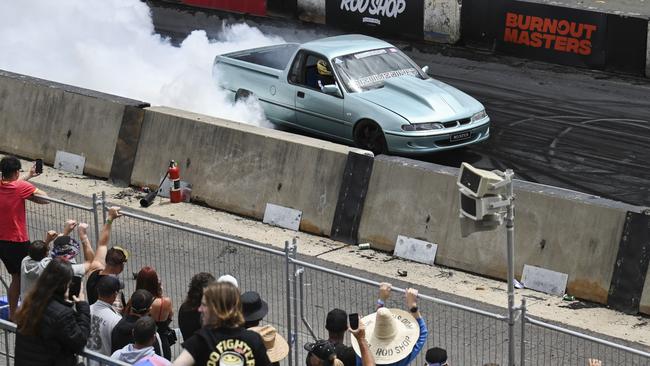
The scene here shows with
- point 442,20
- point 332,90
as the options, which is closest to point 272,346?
point 332,90

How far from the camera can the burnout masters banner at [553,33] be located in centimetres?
2031

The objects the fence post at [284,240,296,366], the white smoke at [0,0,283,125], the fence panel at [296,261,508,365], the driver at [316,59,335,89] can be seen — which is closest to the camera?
the fence post at [284,240,296,366]

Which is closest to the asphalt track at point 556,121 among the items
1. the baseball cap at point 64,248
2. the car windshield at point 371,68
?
the car windshield at point 371,68

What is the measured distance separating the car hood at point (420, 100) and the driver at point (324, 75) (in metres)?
0.61

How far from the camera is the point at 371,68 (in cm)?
1627

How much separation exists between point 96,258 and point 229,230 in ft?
16.1

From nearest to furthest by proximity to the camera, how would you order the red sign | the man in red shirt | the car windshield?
1. the man in red shirt
2. the car windshield
3. the red sign

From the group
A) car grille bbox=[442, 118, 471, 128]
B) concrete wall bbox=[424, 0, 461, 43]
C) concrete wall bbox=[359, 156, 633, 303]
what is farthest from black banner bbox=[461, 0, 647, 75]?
concrete wall bbox=[359, 156, 633, 303]

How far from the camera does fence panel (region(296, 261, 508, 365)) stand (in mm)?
9391

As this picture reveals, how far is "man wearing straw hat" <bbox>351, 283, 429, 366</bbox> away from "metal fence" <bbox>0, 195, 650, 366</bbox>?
55 cm

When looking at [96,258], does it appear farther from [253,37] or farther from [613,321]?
[253,37]

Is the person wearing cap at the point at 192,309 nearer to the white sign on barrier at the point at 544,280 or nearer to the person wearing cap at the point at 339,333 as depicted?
the person wearing cap at the point at 339,333

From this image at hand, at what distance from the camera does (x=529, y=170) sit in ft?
51.2

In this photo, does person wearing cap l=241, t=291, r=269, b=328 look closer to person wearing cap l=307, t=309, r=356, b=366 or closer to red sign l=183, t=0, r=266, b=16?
person wearing cap l=307, t=309, r=356, b=366
